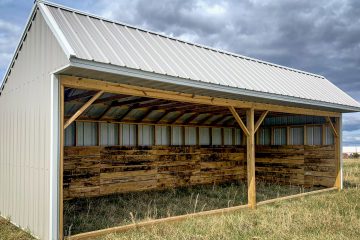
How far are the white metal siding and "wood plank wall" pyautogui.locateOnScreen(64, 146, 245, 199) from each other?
244 centimetres

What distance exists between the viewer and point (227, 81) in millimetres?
8664

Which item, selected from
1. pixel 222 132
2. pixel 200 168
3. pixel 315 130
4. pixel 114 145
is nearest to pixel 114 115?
pixel 114 145

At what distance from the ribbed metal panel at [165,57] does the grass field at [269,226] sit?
2896 millimetres

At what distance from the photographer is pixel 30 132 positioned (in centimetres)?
736

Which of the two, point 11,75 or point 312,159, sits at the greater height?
point 11,75

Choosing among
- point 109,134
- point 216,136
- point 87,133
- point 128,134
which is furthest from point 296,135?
point 87,133

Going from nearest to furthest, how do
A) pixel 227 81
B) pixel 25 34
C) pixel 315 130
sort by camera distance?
pixel 25 34 → pixel 227 81 → pixel 315 130

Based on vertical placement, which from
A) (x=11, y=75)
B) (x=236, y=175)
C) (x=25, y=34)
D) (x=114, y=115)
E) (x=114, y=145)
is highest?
(x=25, y=34)

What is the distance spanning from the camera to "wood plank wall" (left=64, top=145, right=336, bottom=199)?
447 inches

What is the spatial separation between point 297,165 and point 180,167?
4.51 m

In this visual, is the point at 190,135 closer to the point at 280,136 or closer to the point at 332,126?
the point at 280,136

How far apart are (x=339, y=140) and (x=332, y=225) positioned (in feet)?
21.9

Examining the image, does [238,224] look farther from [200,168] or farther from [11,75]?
[200,168]

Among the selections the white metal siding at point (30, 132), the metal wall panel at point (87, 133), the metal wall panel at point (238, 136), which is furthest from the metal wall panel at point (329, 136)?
the white metal siding at point (30, 132)
